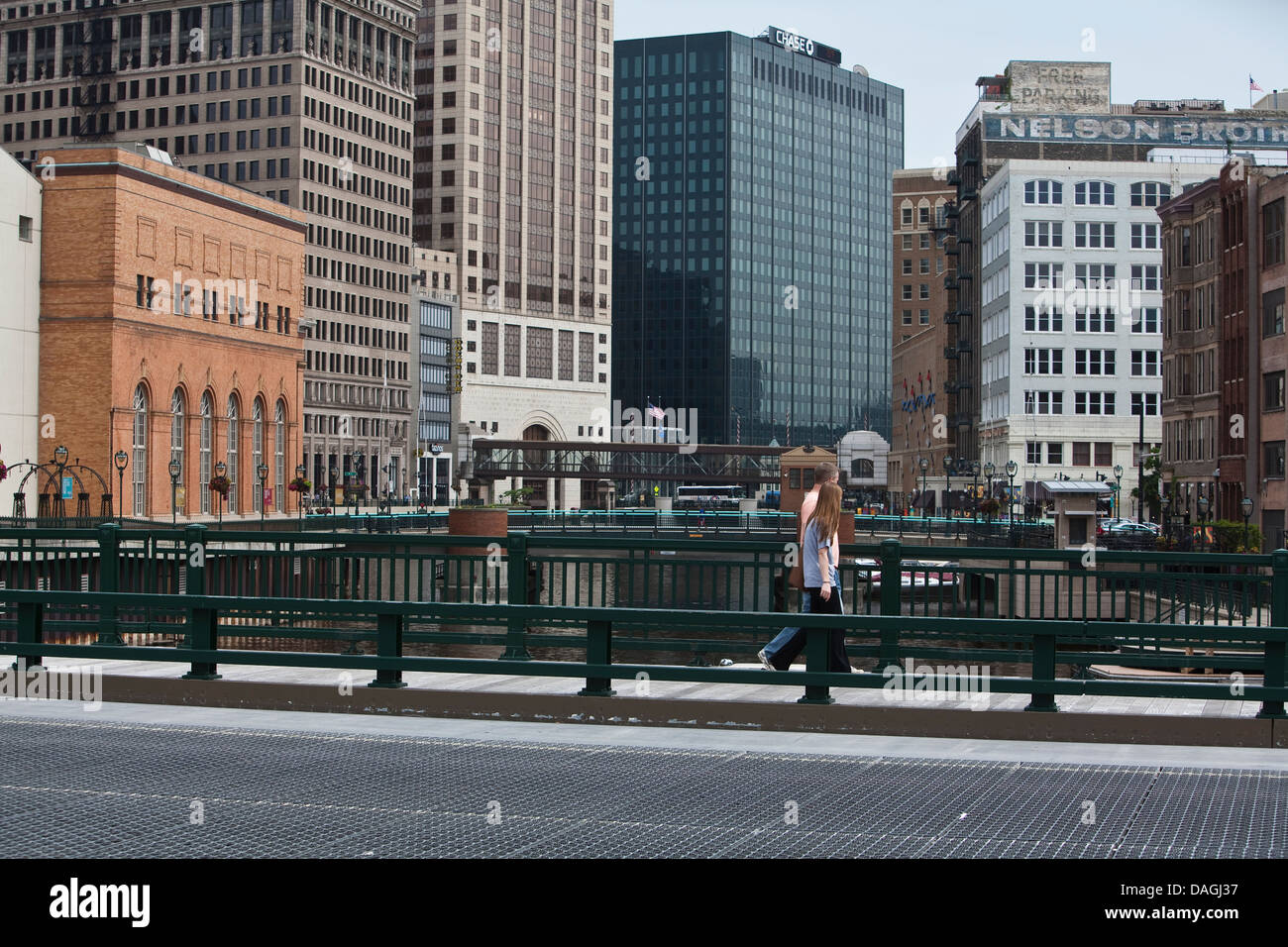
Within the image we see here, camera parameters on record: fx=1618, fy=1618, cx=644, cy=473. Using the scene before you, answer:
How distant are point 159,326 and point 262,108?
6348 cm

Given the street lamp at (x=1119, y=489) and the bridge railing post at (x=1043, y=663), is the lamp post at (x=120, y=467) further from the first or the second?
the bridge railing post at (x=1043, y=663)

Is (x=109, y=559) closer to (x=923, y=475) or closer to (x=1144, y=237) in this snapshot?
(x=1144, y=237)

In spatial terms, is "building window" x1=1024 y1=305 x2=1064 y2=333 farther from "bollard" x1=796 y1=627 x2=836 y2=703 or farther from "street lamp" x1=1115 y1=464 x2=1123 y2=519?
"bollard" x1=796 y1=627 x2=836 y2=703

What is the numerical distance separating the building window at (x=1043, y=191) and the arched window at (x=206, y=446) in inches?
2191

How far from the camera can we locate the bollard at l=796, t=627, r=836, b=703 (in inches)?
594

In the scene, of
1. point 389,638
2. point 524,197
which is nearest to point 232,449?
point 389,638

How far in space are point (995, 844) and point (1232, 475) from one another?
6631cm

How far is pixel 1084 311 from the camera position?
107 meters

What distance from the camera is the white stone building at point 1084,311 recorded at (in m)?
106

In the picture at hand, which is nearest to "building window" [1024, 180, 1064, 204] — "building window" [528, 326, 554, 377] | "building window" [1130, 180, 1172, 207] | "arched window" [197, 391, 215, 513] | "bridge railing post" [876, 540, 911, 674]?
"building window" [1130, 180, 1172, 207]

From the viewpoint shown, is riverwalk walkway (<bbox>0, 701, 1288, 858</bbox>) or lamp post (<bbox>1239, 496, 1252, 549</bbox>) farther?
lamp post (<bbox>1239, 496, 1252, 549</bbox>)

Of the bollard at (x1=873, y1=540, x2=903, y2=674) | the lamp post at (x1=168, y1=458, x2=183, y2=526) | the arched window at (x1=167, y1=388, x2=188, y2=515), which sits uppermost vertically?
the arched window at (x1=167, y1=388, x2=188, y2=515)

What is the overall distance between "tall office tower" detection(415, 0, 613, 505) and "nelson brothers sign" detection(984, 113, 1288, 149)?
68203 millimetres

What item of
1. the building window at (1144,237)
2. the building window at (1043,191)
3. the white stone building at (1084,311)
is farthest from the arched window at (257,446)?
the building window at (1144,237)
